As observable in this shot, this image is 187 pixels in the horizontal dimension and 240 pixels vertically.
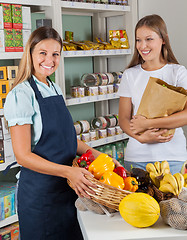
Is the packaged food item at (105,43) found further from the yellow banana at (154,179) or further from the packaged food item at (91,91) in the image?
the yellow banana at (154,179)

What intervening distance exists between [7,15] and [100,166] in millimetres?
1590

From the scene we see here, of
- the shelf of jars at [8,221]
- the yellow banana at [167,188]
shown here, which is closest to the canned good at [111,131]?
the shelf of jars at [8,221]

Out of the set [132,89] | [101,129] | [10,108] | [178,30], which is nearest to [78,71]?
[101,129]

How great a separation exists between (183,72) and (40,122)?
100 centimetres

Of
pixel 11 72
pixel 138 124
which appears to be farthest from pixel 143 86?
pixel 11 72

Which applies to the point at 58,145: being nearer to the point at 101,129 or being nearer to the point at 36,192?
the point at 36,192

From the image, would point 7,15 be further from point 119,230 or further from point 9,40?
point 119,230

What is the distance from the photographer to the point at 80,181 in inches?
60.2

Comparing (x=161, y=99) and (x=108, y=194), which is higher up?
(x=161, y=99)

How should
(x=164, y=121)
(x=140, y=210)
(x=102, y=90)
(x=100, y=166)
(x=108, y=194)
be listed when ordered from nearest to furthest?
(x=140, y=210) < (x=108, y=194) < (x=100, y=166) < (x=164, y=121) < (x=102, y=90)

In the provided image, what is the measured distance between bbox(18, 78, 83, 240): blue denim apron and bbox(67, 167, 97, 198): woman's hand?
1.17ft

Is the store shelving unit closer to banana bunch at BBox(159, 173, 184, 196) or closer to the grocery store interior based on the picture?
the grocery store interior

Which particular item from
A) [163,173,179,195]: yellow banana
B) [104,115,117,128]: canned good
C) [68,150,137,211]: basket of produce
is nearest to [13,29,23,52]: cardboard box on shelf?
[104,115,117,128]: canned good

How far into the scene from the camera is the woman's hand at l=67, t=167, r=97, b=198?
1.49m
